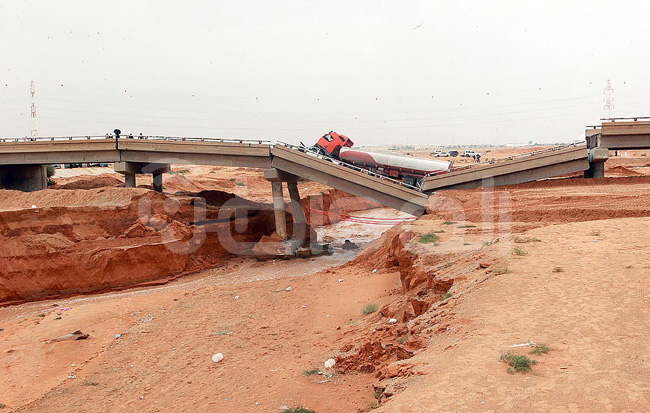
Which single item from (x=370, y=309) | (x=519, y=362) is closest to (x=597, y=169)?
(x=370, y=309)

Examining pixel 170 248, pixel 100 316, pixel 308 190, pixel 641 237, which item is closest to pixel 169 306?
pixel 100 316

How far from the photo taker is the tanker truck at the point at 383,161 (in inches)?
1289

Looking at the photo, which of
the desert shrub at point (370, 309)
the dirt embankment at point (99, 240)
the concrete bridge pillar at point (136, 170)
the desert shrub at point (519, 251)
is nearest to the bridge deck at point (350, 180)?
the dirt embankment at point (99, 240)

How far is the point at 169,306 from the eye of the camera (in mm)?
20312

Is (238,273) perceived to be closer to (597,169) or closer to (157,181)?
(157,181)

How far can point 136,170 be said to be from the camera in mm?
33750

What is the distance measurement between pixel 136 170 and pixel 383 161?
16596 mm

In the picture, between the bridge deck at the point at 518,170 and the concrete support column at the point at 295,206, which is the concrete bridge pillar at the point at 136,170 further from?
the bridge deck at the point at 518,170

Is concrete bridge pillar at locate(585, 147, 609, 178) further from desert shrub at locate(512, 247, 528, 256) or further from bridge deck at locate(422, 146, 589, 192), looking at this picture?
desert shrub at locate(512, 247, 528, 256)

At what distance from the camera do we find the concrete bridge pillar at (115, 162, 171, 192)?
107 ft

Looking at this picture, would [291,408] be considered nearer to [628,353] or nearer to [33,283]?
[628,353]

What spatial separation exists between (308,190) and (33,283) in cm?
3352

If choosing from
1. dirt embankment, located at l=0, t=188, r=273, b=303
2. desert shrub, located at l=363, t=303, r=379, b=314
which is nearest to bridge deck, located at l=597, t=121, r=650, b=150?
desert shrub, located at l=363, t=303, r=379, b=314

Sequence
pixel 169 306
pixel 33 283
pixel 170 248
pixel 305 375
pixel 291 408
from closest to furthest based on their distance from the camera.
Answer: pixel 291 408
pixel 305 375
pixel 169 306
pixel 33 283
pixel 170 248
